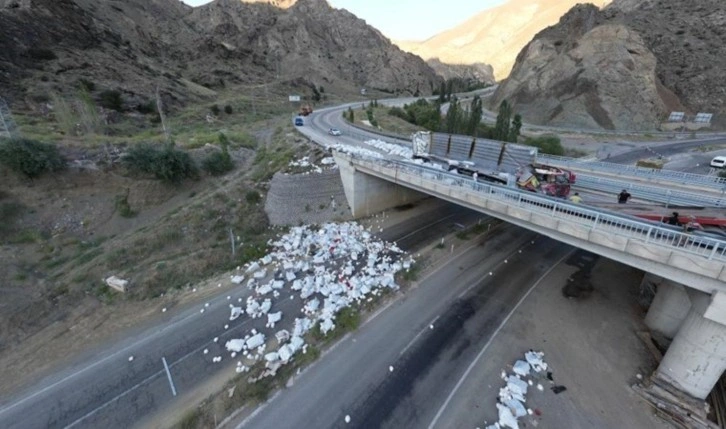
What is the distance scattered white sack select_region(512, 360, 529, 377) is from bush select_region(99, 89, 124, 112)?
55.4 meters

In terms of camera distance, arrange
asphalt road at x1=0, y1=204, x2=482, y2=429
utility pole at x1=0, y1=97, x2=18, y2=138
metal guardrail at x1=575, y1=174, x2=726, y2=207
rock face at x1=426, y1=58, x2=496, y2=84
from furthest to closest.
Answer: rock face at x1=426, y1=58, x2=496, y2=84 < utility pole at x1=0, y1=97, x2=18, y2=138 < metal guardrail at x1=575, y1=174, x2=726, y2=207 < asphalt road at x1=0, y1=204, x2=482, y2=429

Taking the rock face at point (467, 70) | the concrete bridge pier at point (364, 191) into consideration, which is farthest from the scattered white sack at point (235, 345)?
the rock face at point (467, 70)

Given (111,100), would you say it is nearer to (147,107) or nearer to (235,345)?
(147,107)

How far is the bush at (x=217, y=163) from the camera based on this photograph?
98.7 ft

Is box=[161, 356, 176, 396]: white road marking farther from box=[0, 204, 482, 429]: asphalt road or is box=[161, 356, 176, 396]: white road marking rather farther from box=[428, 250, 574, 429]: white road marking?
box=[428, 250, 574, 429]: white road marking

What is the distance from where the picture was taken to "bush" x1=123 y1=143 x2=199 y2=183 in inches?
1064

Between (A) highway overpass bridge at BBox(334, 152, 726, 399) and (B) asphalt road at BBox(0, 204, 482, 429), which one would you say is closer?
(A) highway overpass bridge at BBox(334, 152, 726, 399)

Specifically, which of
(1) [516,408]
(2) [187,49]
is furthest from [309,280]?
(2) [187,49]

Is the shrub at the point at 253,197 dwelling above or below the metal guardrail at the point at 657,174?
below

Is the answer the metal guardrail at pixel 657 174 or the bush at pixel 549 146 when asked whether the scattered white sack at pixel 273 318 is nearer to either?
the metal guardrail at pixel 657 174

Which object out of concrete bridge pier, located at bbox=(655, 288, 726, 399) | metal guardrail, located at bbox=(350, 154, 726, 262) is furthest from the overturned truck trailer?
concrete bridge pier, located at bbox=(655, 288, 726, 399)

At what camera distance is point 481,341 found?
13.7m

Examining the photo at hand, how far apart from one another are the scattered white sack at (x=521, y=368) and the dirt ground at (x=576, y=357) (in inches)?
11.8

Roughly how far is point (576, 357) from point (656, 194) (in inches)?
401
